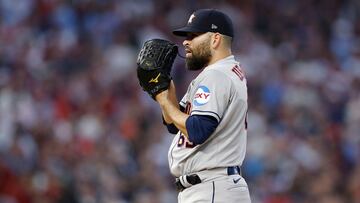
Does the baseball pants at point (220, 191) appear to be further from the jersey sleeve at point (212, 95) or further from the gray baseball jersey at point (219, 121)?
the jersey sleeve at point (212, 95)

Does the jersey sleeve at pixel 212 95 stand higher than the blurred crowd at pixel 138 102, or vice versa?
the jersey sleeve at pixel 212 95

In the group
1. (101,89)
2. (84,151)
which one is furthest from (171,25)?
(84,151)

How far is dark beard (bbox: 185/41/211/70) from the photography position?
15.9 ft

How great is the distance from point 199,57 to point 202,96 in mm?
267

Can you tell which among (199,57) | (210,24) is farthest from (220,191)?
(210,24)

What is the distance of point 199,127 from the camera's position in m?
4.59

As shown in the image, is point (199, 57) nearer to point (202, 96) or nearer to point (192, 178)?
point (202, 96)

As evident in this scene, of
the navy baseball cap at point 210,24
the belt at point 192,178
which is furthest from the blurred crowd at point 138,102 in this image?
the navy baseball cap at point 210,24

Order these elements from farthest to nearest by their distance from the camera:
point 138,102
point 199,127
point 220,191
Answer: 1. point 138,102
2. point 220,191
3. point 199,127

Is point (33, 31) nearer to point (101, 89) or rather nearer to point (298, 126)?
point (101, 89)

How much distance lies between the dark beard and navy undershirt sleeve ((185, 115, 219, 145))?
336 millimetres

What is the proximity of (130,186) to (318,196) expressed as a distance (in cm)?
182

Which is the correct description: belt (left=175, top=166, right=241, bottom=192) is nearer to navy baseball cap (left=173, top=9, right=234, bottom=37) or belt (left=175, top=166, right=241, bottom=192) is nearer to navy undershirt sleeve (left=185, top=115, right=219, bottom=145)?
navy undershirt sleeve (left=185, top=115, right=219, bottom=145)

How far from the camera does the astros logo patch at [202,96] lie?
183 inches
